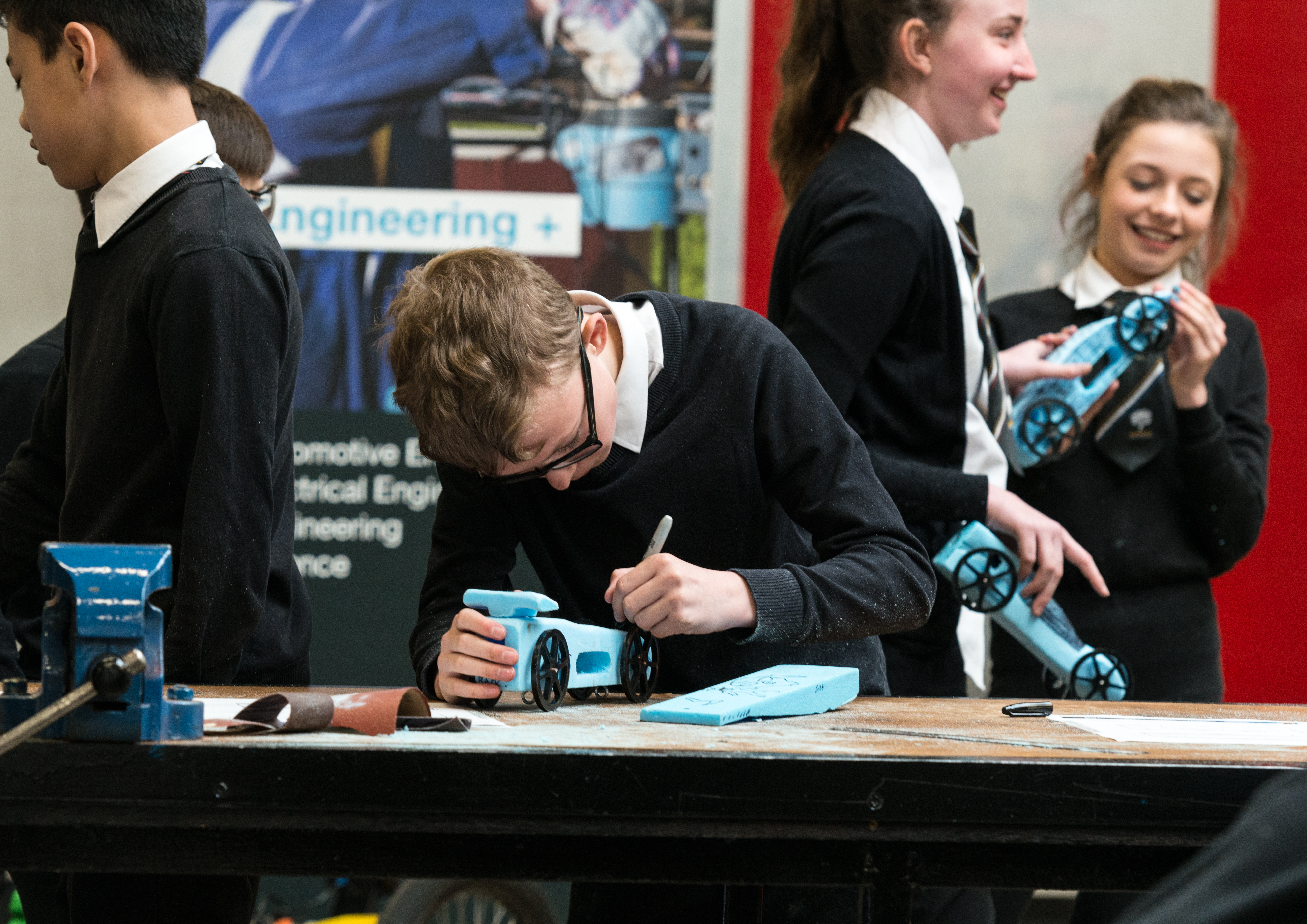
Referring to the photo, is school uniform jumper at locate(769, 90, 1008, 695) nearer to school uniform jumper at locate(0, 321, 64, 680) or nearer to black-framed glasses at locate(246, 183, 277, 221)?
black-framed glasses at locate(246, 183, 277, 221)

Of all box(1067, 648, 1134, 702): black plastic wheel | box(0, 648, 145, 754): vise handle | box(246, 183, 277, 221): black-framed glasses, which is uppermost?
box(246, 183, 277, 221): black-framed glasses

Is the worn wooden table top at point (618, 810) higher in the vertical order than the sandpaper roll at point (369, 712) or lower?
lower

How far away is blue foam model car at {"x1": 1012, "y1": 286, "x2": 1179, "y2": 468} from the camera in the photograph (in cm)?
234

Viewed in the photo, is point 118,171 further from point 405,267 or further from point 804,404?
point 405,267

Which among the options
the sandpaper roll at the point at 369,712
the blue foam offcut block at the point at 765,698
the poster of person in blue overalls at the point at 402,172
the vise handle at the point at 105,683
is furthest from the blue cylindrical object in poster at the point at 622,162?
the vise handle at the point at 105,683

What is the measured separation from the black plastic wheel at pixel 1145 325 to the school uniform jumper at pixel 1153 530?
102 millimetres

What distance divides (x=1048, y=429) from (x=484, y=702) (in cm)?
130

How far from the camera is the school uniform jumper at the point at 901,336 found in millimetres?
1955

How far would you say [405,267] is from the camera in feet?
11.0

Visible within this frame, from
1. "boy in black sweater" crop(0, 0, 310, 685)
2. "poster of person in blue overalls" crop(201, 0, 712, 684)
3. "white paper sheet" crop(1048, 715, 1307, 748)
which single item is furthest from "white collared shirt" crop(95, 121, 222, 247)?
"poster of person in blue overalls" crop(201, 0, 712, 684)

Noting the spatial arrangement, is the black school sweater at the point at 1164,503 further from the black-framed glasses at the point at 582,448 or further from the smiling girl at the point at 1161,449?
the black-framed glasses at the point at 582,448

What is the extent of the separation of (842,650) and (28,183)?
282cm

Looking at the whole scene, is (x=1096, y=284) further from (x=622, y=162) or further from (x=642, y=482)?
(x=642, y=482)

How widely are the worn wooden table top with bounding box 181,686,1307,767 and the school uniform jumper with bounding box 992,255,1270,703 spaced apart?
915 millimetres
